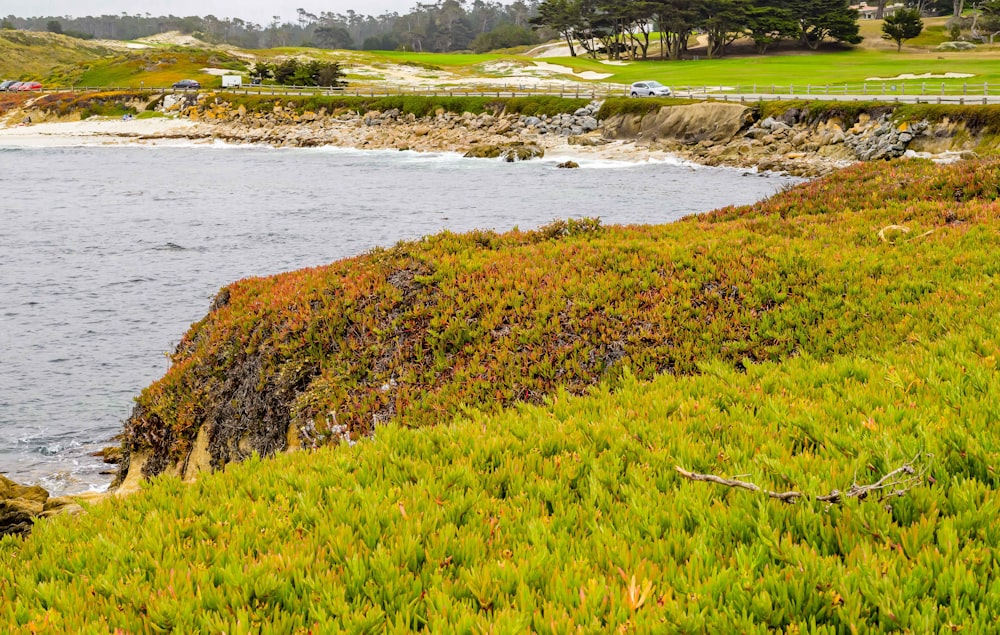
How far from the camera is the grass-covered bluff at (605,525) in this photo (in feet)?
11.7

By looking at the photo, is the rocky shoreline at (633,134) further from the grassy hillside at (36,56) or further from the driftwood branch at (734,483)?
the grassy hillside at (36,56)

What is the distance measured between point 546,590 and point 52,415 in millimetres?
15330

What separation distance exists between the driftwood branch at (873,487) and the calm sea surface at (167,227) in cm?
1216

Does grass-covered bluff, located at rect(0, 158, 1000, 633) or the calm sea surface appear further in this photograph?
the calm sea surface

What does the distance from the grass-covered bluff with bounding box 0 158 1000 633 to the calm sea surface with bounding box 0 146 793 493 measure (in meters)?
9.71

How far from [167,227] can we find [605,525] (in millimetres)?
35124

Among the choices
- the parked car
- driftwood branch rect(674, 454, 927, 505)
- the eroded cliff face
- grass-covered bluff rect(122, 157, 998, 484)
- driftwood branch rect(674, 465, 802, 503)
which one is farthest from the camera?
the parked car

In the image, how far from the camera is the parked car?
6444 cm

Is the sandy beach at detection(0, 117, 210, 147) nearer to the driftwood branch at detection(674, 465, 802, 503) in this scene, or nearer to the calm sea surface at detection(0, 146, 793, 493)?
the calm sea surface at detection(0, 146, 793, 493)

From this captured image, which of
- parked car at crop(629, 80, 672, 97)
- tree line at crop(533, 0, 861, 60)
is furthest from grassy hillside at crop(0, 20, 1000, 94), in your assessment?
parked car at crop(629, 80, 672, 97)

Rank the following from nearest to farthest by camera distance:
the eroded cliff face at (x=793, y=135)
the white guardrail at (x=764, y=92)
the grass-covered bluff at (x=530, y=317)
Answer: the grass-covered bluff at (x=530, y=317), the eroded cliff face at (x=793, y=135), the white guardrail at (x=764, y=92)

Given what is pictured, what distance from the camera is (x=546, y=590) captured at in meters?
3.77

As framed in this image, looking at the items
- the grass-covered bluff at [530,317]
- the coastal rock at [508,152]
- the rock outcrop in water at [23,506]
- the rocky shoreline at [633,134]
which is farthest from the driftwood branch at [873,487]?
the coastal rock at [508,152]

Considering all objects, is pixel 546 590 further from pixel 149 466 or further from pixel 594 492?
pixel 149 466
